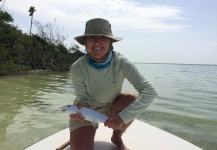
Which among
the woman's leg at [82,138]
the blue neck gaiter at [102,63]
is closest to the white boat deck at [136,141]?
the woman's leg at [82,138]

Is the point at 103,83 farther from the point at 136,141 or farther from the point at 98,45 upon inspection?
the point at 136,141

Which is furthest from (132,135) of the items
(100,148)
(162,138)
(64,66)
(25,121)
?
(64,66)

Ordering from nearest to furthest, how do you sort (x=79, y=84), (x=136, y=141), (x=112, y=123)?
(x=112, y=123), (x=79, y=84), (x=136, y=141)

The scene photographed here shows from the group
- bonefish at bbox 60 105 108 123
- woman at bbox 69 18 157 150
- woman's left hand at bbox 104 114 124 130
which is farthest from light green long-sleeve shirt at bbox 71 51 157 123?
bonefish at bbox 60 105 108 123

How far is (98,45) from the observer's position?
2.38 m

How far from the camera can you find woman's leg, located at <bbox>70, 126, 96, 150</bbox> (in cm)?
250

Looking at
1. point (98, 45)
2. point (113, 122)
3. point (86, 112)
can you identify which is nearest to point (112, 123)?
point (113, 122)

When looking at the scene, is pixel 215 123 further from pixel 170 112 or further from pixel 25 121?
pixel 25 121

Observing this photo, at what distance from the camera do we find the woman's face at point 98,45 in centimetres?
238

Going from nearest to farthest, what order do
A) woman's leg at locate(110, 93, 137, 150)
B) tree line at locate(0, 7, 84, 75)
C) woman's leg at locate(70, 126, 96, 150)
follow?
woman's leg at locate(70, 126, 96, 150) → woman's leg at locate(110, 93, 137, 150) → tree line at locate(0, 7, 84, 75)

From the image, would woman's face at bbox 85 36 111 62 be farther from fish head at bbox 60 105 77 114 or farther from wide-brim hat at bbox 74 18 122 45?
fish head at bbox 60 105 77 114

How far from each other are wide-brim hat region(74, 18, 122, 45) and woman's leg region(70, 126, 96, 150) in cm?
89

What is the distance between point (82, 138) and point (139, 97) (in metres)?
0.67

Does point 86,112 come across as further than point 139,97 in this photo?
No
